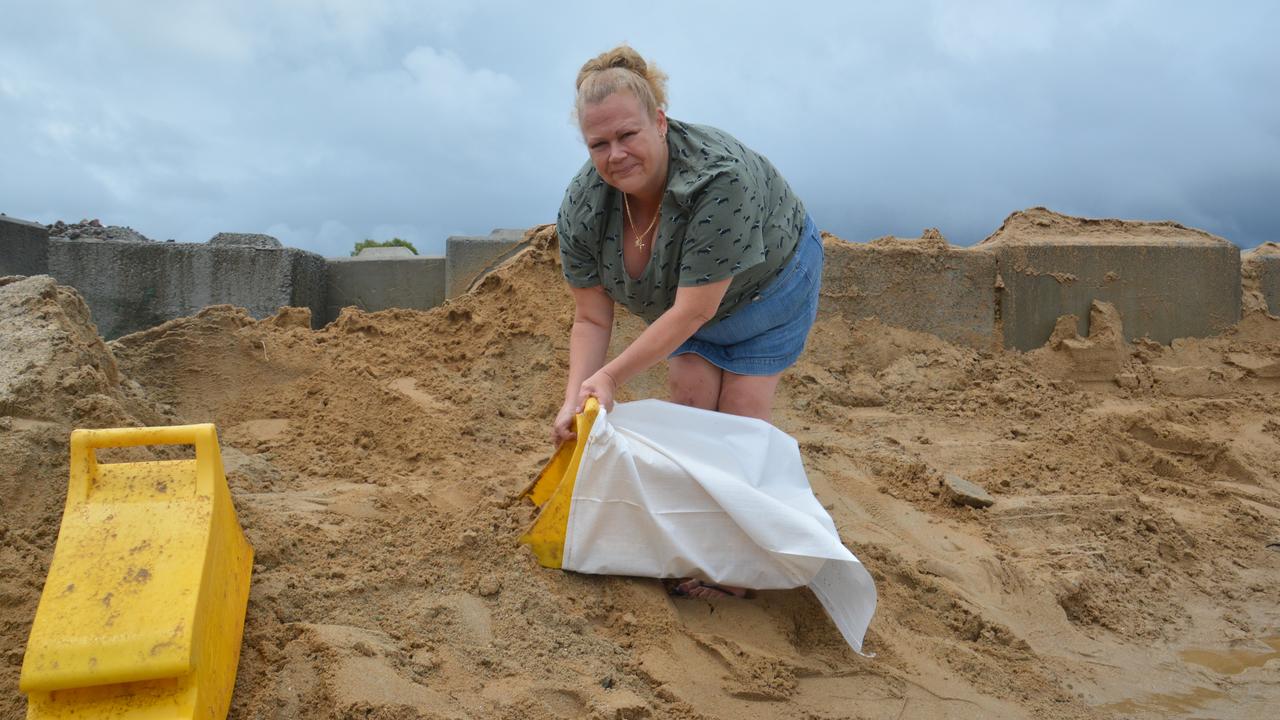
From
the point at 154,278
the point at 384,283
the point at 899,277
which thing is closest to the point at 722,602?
the point at 899,277

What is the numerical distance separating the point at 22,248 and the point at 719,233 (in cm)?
472

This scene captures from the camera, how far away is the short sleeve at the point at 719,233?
2049 millimetres

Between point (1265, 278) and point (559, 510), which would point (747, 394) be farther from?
point (1265, 278)

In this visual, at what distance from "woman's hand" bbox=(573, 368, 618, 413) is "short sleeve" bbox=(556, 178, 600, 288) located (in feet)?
1.21

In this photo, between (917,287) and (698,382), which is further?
(917,287)

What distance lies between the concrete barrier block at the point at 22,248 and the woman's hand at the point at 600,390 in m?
4.34

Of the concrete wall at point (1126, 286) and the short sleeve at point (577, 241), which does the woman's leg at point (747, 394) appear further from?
the concrete wall at point (1126, 286)

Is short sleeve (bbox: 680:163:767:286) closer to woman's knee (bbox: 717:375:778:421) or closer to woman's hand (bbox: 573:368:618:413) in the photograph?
woman's hand (bbox: 573:368:618:413)

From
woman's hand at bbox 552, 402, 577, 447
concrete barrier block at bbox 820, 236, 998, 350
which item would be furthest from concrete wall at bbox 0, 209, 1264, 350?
woman's hand at bbox 552, 402, 577, 447

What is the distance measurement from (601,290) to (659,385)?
5.33ft

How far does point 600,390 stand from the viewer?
2092 millimetres

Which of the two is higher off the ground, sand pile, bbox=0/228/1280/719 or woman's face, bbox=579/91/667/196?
woman's face, bbox=579/91/667/196

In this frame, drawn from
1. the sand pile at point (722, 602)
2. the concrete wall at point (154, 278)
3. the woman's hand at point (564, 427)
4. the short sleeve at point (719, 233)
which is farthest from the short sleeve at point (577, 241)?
the concrete wall at point (154, 278)

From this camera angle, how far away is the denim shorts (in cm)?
238
